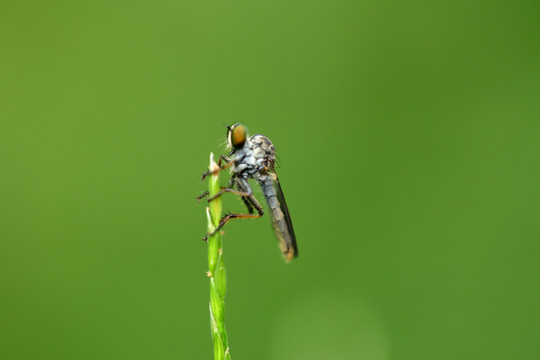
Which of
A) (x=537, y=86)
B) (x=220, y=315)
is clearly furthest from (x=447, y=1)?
(x=220, y=315)

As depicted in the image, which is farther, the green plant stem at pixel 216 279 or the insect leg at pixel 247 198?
the insect leg at pixel 247 198

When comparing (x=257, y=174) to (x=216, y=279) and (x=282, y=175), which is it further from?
(x=282, y=175)

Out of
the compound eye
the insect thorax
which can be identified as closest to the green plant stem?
the compound eye

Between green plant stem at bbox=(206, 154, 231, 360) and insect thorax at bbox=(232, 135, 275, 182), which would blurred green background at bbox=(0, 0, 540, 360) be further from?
green plant stem at bbox=(206, 154, 231, 360)

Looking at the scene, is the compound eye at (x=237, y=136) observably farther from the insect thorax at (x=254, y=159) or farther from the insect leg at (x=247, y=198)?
the insect leg at (x=247, y=198)

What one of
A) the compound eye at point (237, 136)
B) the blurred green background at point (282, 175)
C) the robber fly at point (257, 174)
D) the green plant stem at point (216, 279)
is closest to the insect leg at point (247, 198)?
the robber fly at point (257, 174)

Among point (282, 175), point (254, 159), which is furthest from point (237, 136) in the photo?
point (282, 175)
